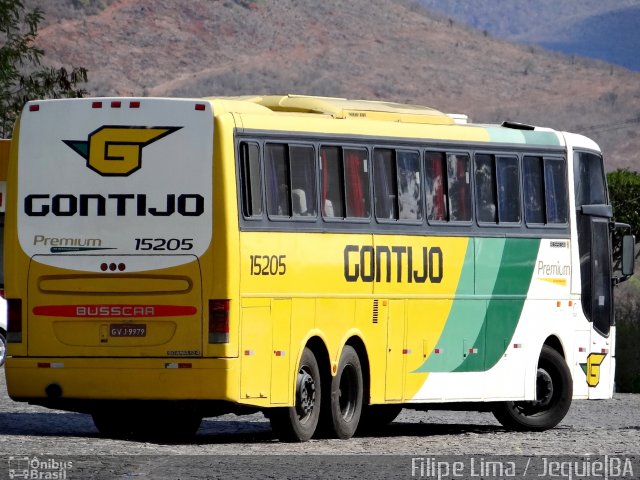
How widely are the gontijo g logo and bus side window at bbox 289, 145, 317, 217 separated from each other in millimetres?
1560

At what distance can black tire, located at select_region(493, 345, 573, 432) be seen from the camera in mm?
20484

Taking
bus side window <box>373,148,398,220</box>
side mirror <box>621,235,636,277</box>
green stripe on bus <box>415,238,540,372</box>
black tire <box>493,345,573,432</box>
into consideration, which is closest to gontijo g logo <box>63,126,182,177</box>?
bus side window <box>373,148,398,220</box>

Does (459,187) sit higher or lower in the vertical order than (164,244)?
higher

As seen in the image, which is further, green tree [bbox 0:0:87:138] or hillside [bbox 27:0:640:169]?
hillside [bbox 27:0:640:169]

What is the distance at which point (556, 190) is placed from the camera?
2073 cm

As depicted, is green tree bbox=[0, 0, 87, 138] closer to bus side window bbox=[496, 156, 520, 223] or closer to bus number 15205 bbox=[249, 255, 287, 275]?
bus side window bbox=[496, 156, 520, 223]

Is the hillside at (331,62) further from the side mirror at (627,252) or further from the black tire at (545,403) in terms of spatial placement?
the black tire at (545,403)

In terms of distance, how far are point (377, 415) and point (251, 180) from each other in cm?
538

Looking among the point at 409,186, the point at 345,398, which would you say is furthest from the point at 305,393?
the point at 409,186

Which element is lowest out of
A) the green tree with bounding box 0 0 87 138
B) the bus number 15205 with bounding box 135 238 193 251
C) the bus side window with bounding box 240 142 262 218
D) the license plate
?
the license plate

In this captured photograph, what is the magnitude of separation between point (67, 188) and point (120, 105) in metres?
0.91

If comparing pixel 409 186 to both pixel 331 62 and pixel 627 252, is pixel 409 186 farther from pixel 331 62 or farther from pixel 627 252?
pixel 331 62

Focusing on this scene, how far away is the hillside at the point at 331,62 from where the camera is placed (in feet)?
366

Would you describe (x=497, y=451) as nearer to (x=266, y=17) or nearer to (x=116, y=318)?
(x=116, y=318)
